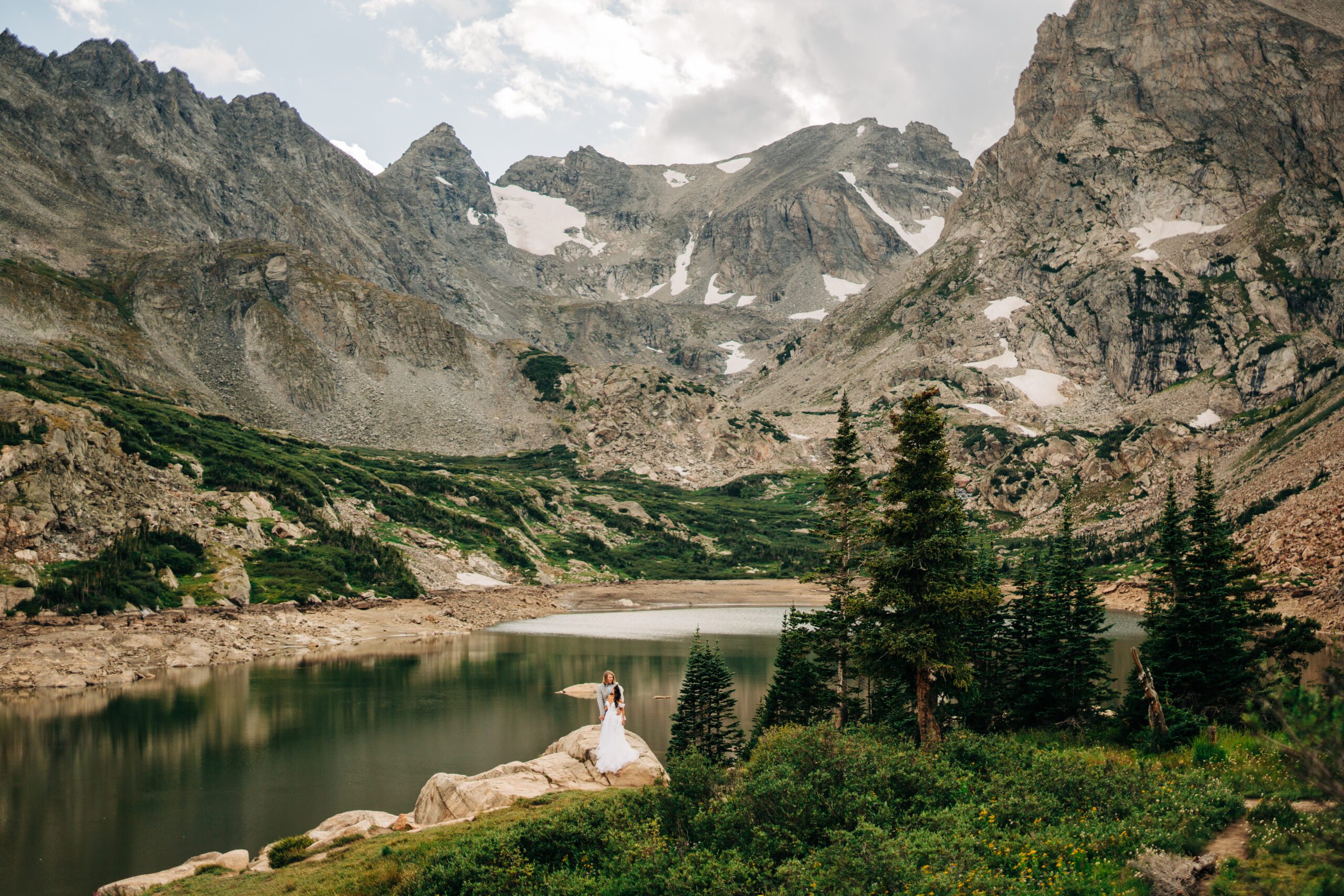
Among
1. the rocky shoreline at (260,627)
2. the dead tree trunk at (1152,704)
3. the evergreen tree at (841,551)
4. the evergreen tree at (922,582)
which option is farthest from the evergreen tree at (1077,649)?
the rocky shoreline at (260,627)

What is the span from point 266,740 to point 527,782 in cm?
3041

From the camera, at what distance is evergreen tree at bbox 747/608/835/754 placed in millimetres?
40062

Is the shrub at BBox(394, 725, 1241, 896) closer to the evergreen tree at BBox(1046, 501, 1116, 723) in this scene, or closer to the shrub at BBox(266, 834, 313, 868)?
the shrub at BBox(266, 834, 313, 868)

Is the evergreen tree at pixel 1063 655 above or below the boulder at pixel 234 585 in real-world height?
above

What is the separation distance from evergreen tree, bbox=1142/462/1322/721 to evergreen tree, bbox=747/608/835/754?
15.8 m

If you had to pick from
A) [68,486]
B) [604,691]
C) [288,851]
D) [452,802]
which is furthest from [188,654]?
[604,691]

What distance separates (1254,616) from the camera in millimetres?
29828

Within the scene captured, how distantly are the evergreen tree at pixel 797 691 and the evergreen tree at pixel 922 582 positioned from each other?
39.5 feet

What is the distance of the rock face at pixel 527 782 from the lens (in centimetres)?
2808

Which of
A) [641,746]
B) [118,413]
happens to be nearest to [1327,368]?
[641,746]

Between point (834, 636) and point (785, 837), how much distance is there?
22881 millimetres

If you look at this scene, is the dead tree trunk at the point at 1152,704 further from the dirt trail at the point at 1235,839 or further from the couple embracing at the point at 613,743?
the couple embracing at the point at 613,743

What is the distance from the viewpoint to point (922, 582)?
27.6m

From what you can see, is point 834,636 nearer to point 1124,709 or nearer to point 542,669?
point 1124,709
